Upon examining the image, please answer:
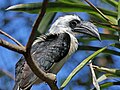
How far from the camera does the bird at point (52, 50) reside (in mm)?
1921

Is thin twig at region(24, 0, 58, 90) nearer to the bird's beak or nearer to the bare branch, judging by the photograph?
the bare branch

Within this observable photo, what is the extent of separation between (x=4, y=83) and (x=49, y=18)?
1832mm

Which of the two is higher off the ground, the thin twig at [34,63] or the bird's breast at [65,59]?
the thin twig at [34,63]

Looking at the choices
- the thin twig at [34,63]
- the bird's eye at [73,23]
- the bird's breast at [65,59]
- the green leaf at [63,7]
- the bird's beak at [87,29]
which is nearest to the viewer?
the thin twig at [34,63]

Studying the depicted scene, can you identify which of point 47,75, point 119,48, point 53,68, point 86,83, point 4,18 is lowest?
point 86,83

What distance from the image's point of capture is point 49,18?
6.34 ft

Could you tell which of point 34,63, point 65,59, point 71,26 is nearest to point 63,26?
point 71,26

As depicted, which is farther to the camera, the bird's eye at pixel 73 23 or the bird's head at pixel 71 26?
the bird's eye at pixel 73 23

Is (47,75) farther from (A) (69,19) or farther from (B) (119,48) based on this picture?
(A) (69,19)

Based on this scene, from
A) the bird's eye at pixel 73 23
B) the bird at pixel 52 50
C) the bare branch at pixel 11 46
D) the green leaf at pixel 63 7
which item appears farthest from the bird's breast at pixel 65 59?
the bare branch at pixel 11 46

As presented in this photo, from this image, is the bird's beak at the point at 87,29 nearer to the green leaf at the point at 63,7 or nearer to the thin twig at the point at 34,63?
the green leaf at the point at 63,7

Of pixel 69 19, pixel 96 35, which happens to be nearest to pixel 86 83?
pixel 69 19

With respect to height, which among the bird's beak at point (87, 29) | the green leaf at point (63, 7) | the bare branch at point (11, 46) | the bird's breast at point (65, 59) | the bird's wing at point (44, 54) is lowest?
the bird's breast at point (65, 59)

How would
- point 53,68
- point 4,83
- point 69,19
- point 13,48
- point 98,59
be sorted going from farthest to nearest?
point 98,59
point 4,83
point 69,19
point 53,68
point 13,48
